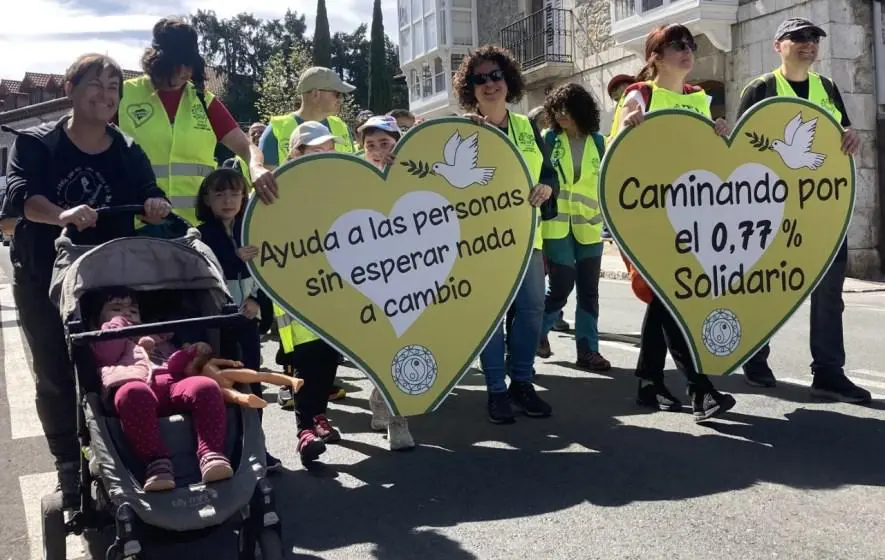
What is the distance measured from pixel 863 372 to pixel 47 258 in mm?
5267

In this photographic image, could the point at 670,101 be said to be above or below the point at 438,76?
below

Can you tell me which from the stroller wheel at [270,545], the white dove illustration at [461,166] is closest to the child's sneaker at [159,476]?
the stroller wheel at [270,545]

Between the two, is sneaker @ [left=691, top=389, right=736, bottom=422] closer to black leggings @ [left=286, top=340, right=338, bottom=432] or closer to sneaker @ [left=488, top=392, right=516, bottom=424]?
sneaker @ [left=488, top=392, right=516, bottom=424]

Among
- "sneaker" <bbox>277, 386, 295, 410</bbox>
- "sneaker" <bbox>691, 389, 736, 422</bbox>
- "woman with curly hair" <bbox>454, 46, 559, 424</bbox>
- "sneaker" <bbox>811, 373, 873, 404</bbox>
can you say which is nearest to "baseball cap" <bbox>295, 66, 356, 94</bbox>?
"woman with curly hair" <bbox>454, 46, 559, 424</bbox>

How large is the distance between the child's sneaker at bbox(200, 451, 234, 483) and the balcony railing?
2203cm

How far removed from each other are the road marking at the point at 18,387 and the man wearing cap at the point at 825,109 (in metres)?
4.55

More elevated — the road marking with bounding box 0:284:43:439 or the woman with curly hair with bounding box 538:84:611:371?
the woman with curly hair with bounding box 538:84:611:371

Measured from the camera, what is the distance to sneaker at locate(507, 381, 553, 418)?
202 inches

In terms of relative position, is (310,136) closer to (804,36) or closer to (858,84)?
(804,36)

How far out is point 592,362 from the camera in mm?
6590

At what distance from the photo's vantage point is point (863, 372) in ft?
20.2

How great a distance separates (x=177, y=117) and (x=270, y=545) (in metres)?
2.41

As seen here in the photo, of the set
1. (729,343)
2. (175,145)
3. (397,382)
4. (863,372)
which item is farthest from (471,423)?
(863,372)

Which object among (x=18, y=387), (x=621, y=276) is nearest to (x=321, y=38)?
(x=621, y=276)
